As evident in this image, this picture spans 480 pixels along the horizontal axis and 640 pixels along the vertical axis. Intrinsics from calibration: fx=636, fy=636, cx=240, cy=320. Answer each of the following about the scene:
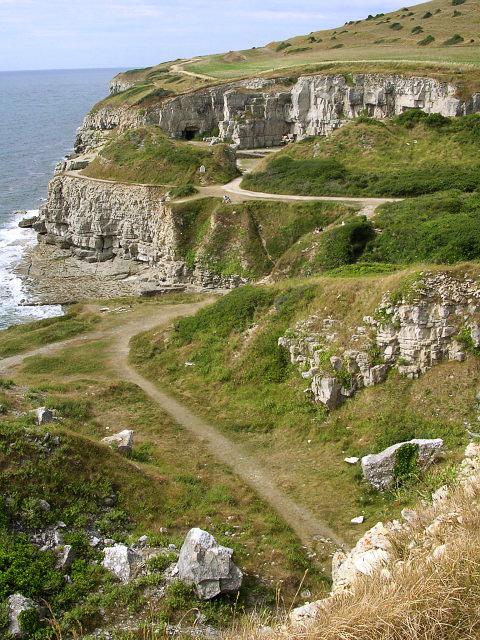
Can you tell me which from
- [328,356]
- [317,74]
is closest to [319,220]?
[328,356]

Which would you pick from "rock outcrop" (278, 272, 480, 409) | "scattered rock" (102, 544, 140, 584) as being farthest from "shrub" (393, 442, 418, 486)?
"scattered rock" (102, 544, 140, 584)

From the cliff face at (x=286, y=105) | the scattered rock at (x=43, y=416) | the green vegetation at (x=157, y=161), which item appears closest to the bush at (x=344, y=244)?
the green vegetation at (x=157, y=161)

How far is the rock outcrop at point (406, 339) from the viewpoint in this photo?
27.4 metres

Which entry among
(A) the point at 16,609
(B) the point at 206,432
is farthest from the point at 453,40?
(A) the point at 16,609

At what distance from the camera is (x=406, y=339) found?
28016mm

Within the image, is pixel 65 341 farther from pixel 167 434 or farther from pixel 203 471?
pixel 203 471

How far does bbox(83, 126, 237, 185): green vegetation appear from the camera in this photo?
68.1m

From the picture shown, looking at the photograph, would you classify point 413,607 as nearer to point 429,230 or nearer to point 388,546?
point 388,546

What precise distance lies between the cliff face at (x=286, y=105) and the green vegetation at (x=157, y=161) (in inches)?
558

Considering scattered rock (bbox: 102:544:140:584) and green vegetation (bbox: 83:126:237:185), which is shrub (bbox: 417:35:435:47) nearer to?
green vegetation (bbox: 83:126:237:185)

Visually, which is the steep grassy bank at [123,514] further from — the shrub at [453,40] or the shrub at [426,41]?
the shrub at [426,41]

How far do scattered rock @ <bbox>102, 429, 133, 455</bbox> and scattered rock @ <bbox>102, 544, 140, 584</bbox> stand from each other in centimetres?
708

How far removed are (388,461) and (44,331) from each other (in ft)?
95.2

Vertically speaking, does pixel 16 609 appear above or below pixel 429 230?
below
